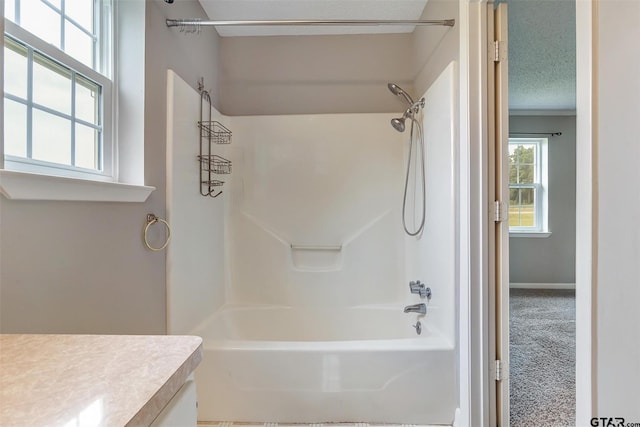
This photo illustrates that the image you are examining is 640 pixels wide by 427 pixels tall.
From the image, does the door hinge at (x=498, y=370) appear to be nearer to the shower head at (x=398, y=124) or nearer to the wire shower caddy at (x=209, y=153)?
the shower head at (x=398, y=124)

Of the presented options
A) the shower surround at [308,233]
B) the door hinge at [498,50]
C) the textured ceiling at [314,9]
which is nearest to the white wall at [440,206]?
the shower surround at [308,233]

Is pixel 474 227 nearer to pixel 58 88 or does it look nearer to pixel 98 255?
pixel 98 255

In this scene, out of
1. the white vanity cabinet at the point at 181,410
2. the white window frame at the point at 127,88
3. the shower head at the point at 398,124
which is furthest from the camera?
the shower head at the point at 398,124

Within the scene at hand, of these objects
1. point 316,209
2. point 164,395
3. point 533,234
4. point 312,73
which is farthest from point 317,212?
point 533,234

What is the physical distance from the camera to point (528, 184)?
459cm

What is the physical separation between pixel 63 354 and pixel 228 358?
3.99 feet

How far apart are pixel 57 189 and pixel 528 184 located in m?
5.23

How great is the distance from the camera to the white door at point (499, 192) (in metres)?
1.49

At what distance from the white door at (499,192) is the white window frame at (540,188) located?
140 inches

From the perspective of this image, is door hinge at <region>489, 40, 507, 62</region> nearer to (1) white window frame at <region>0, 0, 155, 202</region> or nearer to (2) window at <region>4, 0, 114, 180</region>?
(1) white window frame at <region>0, 0, 155, 202</region>

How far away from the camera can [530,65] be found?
314 cm

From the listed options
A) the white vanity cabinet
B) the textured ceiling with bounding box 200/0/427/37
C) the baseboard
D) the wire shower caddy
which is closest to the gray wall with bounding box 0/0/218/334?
the wire shower caddy

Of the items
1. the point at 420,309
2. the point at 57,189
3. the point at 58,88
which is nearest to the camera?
the point at 57,189

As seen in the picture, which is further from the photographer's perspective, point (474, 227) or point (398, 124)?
point (398, 124)
